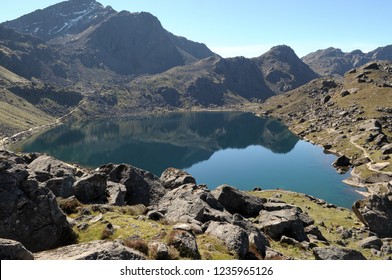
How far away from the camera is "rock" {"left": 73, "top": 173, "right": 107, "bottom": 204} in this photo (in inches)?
1852

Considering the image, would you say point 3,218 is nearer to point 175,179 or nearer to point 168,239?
point 168,239

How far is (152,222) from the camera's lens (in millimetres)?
37844

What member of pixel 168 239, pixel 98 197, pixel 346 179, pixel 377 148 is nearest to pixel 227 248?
pixel 168 239

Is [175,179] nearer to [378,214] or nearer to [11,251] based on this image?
[378,214]

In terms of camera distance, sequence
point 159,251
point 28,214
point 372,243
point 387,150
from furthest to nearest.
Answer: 1. point 387,150
2. point 372,243
3. point 28,214
4. point 159,251

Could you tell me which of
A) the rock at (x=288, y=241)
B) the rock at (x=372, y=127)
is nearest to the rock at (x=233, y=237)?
the rock at (x=288, y=241)

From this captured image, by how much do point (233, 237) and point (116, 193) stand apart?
23719mm

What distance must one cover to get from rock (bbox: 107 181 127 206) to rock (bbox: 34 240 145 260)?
22.7 metres

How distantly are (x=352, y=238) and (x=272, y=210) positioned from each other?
13.6m

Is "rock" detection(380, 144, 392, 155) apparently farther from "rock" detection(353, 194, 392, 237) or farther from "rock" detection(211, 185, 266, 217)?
"rock" detection(211, 185, 266, 217)

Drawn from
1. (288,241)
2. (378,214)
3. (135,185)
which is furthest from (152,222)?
(378,214)

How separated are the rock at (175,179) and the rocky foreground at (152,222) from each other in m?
0.20

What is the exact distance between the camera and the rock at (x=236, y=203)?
59.5 m

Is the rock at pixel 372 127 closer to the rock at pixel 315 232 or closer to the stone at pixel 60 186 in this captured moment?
the rock at pixel 315 232
